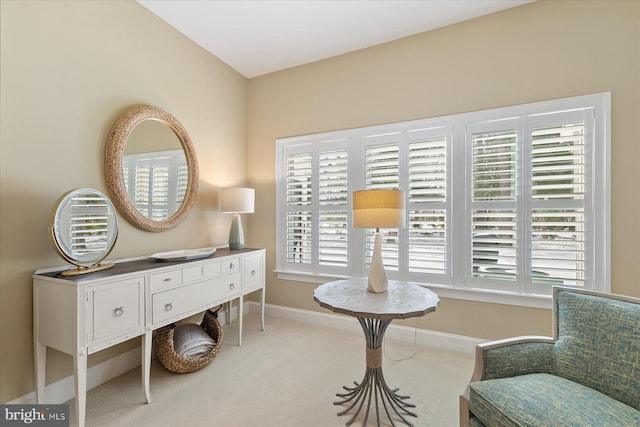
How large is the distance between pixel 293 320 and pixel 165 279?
1.69m

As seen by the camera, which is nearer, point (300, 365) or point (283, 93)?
point (300, 365)

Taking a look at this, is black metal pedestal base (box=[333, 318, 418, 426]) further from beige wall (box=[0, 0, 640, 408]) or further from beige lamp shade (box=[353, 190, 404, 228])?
beige wall (box=[0, 0, 640, 408])

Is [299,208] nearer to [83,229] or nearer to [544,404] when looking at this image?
[83,229]

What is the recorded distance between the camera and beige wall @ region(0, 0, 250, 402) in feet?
5.43

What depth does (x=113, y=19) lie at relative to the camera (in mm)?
2168

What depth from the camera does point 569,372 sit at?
132 cm

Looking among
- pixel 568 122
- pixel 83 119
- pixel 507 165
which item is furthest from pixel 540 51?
pixel 83 119

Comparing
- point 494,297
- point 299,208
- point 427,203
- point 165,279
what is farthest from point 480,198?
point 165,279

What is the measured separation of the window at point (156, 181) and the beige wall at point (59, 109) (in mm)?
176

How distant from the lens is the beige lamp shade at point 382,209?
1.77m

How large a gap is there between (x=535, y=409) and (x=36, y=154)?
2.90m

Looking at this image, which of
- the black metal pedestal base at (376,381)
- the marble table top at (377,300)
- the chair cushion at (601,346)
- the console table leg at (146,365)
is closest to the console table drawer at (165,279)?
the console table leg at (146,365)

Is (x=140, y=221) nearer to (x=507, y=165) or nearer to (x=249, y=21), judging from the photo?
(x=249, y=21)

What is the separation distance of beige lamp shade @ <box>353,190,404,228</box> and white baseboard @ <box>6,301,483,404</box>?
4.72 ft
